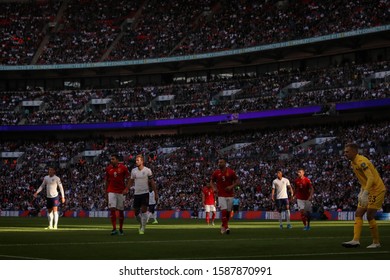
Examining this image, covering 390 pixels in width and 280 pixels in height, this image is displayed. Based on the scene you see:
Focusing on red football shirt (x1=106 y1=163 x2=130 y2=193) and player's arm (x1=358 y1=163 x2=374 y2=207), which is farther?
red football shirt (x1=106 y1=163 x2=130 y2=193)

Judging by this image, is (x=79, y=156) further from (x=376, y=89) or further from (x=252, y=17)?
(x=376, y=89)

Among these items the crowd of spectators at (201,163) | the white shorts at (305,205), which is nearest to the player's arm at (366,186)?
the white shorts at (305,205)

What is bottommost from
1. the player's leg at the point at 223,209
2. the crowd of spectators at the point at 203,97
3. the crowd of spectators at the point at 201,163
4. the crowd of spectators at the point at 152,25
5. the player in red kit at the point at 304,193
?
the player's leg at the point at 223,209

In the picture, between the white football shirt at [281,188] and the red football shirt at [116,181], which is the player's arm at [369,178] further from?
the white football shirt at [281,188]

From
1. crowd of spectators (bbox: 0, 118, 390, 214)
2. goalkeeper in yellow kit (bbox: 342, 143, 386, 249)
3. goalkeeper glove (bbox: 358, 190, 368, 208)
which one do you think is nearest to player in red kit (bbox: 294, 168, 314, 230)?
goalkeeper in yellow kit (bbox: 342, 143, 386, 249)

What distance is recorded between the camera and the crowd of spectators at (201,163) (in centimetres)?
6091

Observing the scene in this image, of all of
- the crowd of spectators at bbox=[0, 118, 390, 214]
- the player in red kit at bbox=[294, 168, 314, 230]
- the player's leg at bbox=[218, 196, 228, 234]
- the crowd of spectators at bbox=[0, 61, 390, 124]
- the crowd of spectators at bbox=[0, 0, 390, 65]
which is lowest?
the player's leg at bbox=[218, 196, 228, 234]

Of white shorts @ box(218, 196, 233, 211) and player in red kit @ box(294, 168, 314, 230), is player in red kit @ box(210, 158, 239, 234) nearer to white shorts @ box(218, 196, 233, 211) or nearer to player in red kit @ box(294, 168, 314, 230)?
white shorts @ box(218, 196, 233, 211)

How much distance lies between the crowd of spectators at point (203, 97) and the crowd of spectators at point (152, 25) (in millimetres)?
4004

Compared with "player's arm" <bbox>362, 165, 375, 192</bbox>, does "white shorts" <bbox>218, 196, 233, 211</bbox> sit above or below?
below

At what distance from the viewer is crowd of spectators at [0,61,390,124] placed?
7281 cm

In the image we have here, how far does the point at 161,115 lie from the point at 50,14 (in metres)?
23.4

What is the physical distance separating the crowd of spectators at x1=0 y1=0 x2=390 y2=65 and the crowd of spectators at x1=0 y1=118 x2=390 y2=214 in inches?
380

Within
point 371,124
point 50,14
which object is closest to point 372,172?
point 371,124
